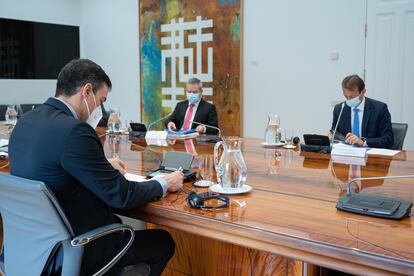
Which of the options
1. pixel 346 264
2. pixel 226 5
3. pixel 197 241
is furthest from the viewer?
pixel 226 5

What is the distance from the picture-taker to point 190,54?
18.5 ft

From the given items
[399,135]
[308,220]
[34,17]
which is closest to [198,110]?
[399,135]

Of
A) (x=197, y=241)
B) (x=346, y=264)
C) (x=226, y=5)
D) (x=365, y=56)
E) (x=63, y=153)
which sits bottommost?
(x=197, y=241)

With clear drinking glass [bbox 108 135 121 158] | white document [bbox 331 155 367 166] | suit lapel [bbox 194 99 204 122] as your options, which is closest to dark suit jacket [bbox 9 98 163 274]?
clear drinking glass [bbox 108 135 121 158]

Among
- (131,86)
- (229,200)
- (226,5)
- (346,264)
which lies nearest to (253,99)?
(226,5)

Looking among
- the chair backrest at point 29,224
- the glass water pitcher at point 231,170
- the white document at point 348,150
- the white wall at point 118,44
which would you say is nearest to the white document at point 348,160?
the white document at point 348,150

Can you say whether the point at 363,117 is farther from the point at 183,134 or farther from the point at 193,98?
the point at 193,98

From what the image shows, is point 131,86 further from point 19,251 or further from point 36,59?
point 19,251

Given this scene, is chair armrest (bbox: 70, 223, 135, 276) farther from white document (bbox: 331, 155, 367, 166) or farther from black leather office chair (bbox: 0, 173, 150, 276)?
white document (bbox: 331, 155, 367, 166)

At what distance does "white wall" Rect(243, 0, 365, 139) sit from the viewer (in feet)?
14.5

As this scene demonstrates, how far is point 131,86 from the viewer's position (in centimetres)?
650

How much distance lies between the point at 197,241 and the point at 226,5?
12.4ft

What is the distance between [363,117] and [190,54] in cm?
284

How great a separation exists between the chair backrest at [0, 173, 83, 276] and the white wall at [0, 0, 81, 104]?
206 inches
